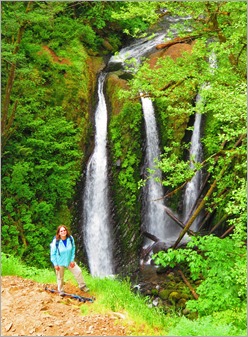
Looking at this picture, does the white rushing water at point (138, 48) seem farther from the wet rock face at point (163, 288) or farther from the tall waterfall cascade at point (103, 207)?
the wet rock face at point (163, 288)

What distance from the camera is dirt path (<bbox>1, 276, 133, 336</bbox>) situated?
475 cm

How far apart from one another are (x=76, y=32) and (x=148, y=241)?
855 centimetres

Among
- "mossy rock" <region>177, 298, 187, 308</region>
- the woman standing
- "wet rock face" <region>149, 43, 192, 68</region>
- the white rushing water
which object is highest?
the white rushing water

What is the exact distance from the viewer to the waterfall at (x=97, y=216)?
11.8m

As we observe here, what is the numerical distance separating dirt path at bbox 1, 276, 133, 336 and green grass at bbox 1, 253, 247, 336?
0.16m

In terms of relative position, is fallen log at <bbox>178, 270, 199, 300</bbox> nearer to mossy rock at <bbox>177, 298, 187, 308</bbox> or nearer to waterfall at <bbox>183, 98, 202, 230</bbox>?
mossy rock at <bbox>177, 298, 187, 308</bbox>

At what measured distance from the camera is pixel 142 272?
11.0m

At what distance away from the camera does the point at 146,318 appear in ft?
16.8

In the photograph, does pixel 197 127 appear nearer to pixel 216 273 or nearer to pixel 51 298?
pixel 216 273

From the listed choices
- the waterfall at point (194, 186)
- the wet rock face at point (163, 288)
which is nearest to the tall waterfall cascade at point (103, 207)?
the waterfall at point (194, 186)

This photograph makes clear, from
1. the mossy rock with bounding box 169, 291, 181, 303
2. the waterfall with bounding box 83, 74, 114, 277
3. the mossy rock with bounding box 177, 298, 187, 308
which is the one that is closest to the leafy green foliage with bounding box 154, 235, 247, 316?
the mossy rock with bounding box 177, 298, 187, 308

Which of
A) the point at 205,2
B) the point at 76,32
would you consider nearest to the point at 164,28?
the point at 76,32

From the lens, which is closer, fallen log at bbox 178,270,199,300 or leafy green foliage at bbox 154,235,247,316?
leafy green foliage at bbox 154,235,247,316

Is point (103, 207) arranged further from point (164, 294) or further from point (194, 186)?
point (164, 294)
